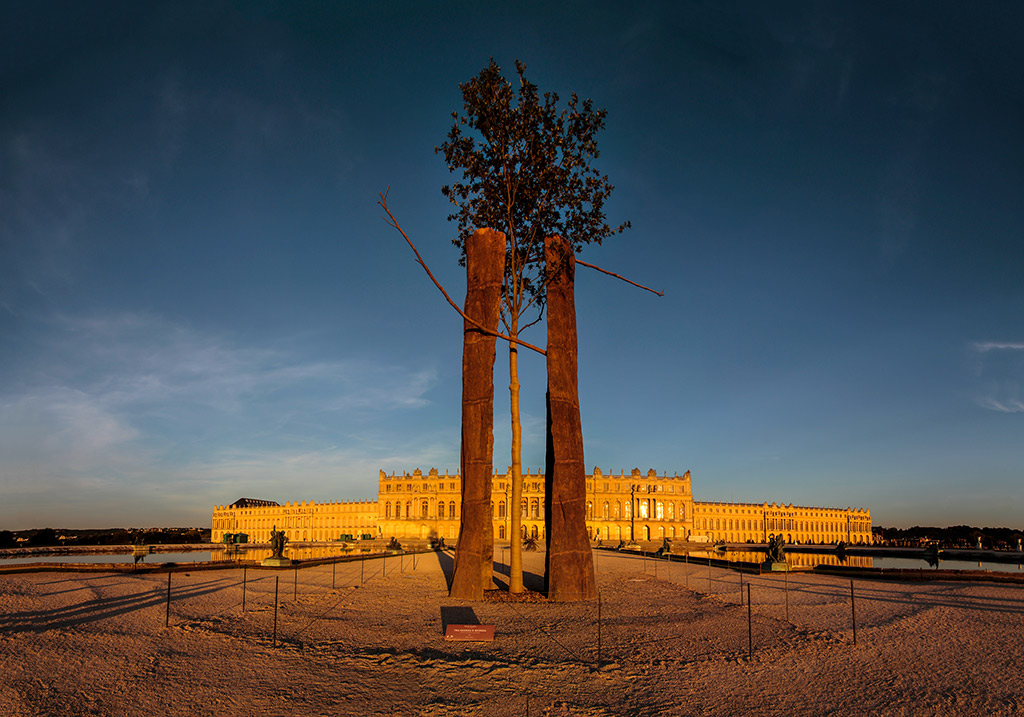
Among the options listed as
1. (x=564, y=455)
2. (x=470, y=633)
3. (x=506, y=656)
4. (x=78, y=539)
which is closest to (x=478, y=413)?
(x=564, y=455)

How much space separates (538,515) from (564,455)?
91321 millimetres

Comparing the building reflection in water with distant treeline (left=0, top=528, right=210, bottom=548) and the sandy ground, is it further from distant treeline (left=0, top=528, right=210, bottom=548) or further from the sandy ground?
the sandy ground

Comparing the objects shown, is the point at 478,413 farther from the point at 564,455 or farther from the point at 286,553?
the point at 286,553

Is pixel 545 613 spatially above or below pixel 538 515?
above

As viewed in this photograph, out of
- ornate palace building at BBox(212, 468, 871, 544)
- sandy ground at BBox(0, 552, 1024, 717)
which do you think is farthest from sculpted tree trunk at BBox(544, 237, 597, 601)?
ornate palace building at BBox(212, 468, 871, 544)

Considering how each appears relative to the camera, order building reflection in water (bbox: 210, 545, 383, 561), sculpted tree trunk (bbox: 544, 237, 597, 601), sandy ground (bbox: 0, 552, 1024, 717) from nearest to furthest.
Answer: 1. sandy ground (bbox: 0, 552, 1024, 717)
2. sculpted tree trunk (bbox: 544, 237, 597, 601)
3. building reflection in water (bbox: 210, 545, 383, 561)

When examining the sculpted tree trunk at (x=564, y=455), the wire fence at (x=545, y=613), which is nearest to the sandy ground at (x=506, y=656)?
the wire fence at (x=545, y=613)

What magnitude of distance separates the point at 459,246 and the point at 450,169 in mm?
2470

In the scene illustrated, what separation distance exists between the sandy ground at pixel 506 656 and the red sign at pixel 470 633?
13 cm

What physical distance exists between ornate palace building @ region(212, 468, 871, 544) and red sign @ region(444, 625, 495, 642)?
294 ft

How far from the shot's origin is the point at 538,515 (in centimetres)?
10500

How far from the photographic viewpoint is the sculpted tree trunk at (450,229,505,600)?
16.6 metres

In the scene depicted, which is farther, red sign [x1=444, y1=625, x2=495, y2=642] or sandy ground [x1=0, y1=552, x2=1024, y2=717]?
red sign [x1=444, y1=625, x2=495, y2=642]

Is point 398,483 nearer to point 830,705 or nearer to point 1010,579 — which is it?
point 1010,579
